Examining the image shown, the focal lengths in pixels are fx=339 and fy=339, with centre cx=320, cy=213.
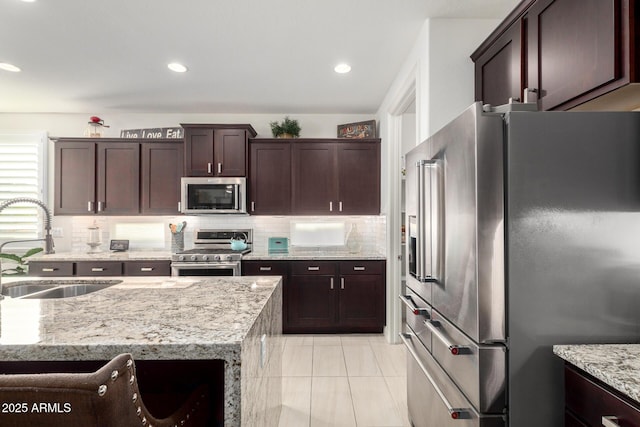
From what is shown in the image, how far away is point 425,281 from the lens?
66.2 inches

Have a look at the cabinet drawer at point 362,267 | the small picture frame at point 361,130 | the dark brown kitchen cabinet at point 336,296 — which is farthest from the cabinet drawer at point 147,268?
the small picture frame at point 361,130

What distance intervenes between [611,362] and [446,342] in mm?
541

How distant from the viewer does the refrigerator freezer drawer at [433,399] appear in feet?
4.40

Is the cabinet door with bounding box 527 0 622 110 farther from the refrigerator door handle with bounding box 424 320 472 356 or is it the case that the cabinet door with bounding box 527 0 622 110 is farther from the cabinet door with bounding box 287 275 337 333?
the cabinet door with bounding box 287 275 337 333

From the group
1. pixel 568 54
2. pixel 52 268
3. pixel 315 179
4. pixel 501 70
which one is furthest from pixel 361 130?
pixel 52 268

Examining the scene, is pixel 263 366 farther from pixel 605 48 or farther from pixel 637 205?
pixel 605 48

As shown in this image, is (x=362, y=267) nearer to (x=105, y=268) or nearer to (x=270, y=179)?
(x=270, y=179)

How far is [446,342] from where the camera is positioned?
145 centimetres

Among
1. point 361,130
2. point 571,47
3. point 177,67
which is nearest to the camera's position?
point 571,47

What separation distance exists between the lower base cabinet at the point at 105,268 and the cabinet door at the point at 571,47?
12.5ft

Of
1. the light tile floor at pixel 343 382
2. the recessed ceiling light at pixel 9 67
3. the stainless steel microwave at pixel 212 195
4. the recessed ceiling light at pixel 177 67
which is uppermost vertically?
the recessed ceiling light at pixel 9 67

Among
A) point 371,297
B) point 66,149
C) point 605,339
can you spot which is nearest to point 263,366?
point 605,339

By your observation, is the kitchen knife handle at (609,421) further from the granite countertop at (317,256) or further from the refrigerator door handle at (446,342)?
the granite countertop at (317,256)

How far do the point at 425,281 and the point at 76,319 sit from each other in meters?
1.50
